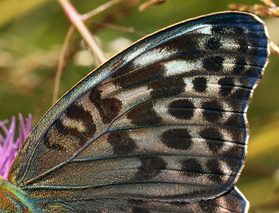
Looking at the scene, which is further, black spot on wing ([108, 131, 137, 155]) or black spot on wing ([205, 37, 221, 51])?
black spot on wing ([108, 131, 137, 155])

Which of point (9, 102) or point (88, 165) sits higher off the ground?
point (9, 102)

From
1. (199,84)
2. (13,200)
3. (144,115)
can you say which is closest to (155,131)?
(144,115)

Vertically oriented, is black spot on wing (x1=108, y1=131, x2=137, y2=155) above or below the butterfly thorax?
above

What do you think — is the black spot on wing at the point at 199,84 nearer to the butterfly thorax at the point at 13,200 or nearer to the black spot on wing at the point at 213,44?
the black spot on wing at the point at 213,44

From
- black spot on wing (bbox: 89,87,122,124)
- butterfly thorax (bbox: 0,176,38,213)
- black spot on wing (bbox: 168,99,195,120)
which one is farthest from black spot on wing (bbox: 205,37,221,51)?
butterfly thorax (bbox: 0,176,38,213)

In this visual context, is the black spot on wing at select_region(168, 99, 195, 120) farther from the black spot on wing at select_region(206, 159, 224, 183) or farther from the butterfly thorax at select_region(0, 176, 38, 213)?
the butterfly thorax at select_region(0, 176, 38, 213)

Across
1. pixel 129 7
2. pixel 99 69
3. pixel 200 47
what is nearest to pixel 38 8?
pixel 129 7

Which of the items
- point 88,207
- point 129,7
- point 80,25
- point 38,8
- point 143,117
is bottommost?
point 88,207

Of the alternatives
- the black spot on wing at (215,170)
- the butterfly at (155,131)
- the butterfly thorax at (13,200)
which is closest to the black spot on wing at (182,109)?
the butterfly at (155,131)

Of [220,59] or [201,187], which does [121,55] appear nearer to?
[220,59]
